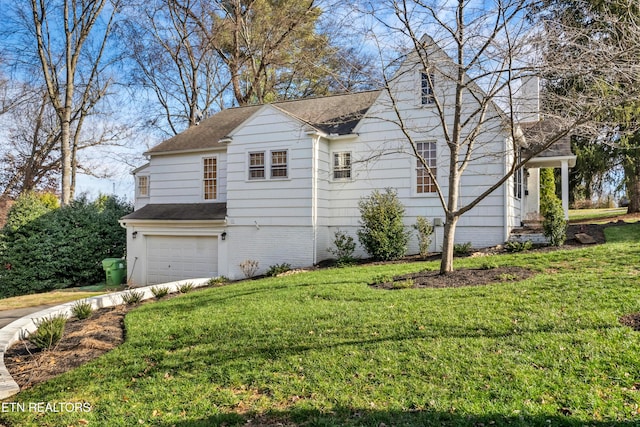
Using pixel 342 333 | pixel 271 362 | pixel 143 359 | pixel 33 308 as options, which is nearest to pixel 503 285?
pixel 342 333

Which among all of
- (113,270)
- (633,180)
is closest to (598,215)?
(633,180)

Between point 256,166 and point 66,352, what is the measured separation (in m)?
8.81

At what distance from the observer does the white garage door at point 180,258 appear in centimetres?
1497

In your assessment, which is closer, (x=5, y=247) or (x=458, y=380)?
(x=458, y=380)

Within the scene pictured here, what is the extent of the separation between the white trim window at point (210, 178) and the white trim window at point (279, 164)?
3.00 meters

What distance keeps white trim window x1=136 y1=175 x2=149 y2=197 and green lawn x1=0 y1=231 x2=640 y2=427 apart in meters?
12.8

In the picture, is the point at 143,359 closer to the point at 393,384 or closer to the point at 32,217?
the point at 393,384

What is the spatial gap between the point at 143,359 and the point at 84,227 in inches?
534

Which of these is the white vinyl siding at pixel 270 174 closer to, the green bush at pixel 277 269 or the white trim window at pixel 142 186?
the green bush at pixel 277 269

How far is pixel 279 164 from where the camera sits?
13930 millimetres

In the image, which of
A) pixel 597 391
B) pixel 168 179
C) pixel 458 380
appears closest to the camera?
pixel 597 391

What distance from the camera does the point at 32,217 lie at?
16266 mm

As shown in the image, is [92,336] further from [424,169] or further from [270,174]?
[424,169]

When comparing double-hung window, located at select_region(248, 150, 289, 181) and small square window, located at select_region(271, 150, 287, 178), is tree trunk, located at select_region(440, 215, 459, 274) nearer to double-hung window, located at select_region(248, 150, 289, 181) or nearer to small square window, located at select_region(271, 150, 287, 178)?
double-hung window, located at select_region(248, 150, 289, 181)
